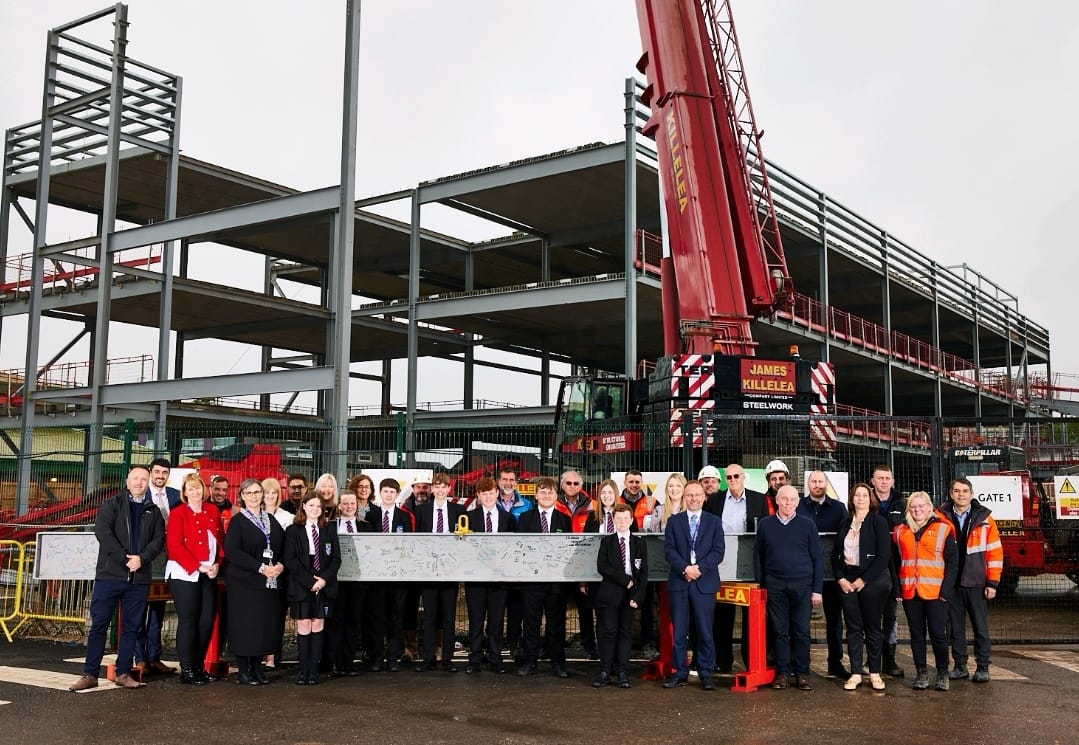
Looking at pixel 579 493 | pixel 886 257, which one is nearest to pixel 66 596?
pixel 579 493

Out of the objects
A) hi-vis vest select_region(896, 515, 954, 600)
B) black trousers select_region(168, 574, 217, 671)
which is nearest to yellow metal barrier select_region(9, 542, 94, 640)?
black trousers select_region(168, 574, 217, 671)

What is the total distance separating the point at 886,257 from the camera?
115 ft

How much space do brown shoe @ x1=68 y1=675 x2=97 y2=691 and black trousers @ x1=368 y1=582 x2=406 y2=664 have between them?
7.76ft

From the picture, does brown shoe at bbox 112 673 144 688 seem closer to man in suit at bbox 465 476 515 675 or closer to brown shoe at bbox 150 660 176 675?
brown shoe at bbox 150 660 176 675

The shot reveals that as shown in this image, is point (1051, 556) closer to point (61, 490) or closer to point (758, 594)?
point (758, 594)

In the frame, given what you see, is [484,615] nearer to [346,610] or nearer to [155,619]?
[346,610]

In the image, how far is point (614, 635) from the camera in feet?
28.7

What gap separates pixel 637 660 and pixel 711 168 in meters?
9.01

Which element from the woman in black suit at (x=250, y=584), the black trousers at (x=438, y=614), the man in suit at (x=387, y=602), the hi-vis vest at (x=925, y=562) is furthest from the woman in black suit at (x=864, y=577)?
the woman in black suit at (x=250, y=584)

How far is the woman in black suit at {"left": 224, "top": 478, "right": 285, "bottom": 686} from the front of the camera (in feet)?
28.5

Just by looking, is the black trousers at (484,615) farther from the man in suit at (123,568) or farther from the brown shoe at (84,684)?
the brown shoe at (84,684)

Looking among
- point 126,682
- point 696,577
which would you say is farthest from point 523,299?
point 126,682

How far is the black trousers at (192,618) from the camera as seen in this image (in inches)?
344

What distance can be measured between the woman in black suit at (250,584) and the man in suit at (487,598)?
5.73 feet
